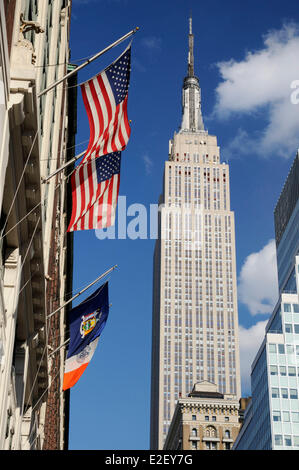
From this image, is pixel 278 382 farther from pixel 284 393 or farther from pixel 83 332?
pixel 83 332

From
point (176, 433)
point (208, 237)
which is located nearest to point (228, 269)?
point (208, 237)

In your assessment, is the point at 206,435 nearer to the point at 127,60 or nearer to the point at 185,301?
the point at 185,301

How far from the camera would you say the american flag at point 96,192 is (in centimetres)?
2356

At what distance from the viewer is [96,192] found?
23938 mm

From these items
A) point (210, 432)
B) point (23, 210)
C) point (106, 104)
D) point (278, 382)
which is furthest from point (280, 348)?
point (106, 104)

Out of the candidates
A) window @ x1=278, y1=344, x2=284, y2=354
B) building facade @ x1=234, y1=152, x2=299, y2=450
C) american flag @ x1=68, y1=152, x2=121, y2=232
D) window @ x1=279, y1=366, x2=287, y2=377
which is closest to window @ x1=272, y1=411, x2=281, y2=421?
building facade @ x1=234, y1=152, x2=299, y2=450

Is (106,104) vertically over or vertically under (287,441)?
under

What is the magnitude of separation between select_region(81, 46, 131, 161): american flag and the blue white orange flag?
23.2 ft

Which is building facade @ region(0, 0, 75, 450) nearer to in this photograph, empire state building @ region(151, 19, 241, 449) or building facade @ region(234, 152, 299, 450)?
building facade @ region(234, 152, 299, 450)

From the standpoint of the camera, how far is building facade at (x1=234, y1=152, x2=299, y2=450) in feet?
290

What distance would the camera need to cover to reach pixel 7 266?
73.6 feet

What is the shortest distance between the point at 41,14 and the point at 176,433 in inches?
5505

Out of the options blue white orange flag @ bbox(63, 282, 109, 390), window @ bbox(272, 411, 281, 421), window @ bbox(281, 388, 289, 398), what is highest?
window @ bbox(281, 388, 289, 398)

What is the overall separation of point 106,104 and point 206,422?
138 m
